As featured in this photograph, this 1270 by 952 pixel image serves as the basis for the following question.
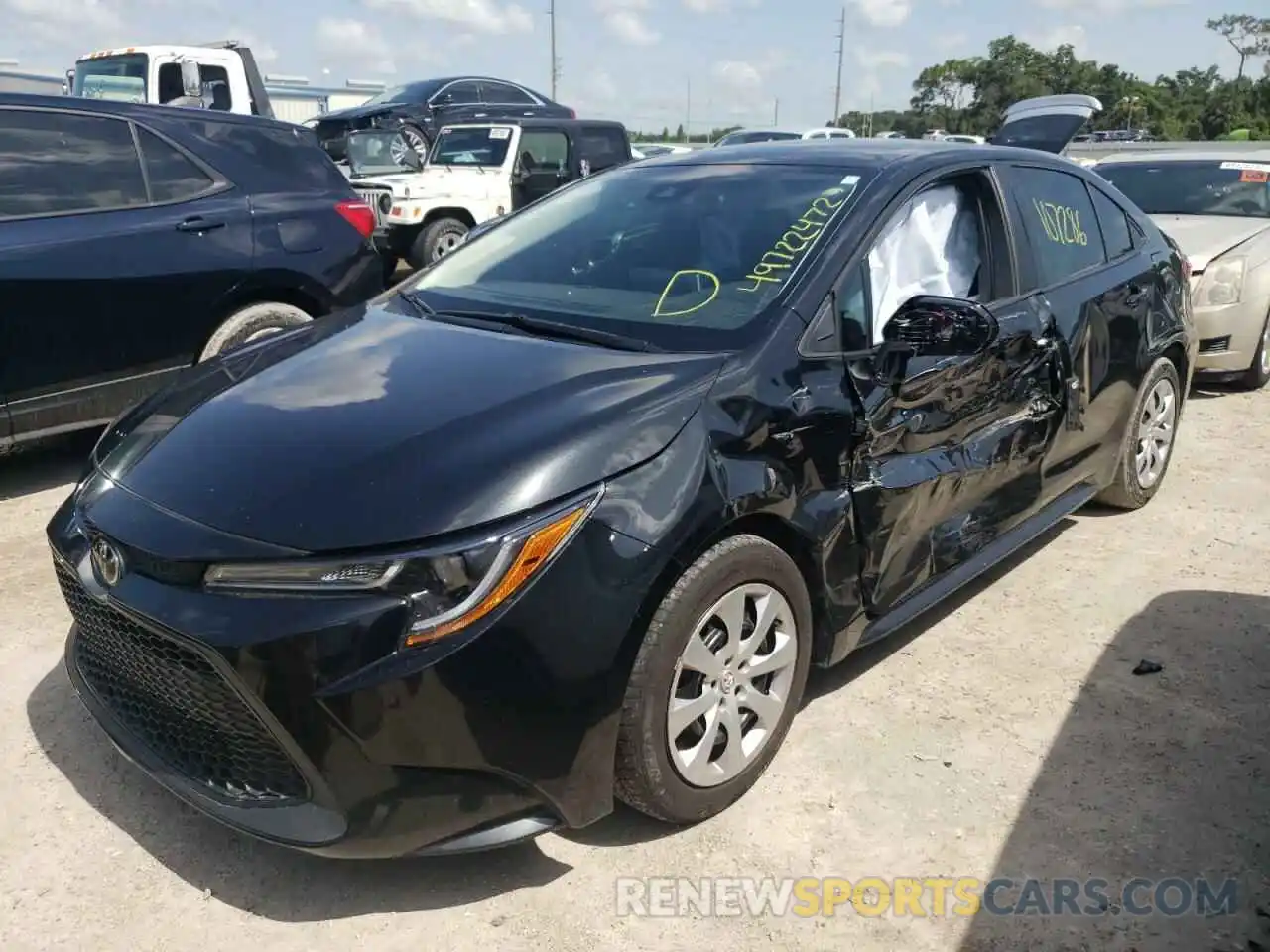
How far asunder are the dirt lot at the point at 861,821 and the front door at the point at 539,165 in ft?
27.6

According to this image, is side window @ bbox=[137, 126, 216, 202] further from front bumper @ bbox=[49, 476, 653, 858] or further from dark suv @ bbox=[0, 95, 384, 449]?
front bumper @ bbox=[49, 476, 653, 858]

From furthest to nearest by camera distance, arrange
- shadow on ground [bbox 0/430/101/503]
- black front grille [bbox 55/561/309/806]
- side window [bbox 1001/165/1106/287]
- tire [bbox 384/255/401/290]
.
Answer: tire [bbox 384/255/401/290]
shadow on ground [bbox 0/430/101/503]
side window [bbox 1001/165/1106/287]
black front grille [bbox 55/561/309/806]

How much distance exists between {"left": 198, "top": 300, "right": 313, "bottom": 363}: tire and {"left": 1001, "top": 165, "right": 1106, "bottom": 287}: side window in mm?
3273

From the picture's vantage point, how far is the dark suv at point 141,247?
4559 mm

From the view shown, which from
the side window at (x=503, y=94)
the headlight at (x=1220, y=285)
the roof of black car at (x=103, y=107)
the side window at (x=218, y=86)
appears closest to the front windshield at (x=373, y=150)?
the side window at (x=218, y=86)

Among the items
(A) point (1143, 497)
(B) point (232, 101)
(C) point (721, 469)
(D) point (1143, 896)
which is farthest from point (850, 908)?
(B) point (232, 101)

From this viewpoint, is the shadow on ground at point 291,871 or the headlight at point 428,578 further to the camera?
the shadow on ground at point 291,871

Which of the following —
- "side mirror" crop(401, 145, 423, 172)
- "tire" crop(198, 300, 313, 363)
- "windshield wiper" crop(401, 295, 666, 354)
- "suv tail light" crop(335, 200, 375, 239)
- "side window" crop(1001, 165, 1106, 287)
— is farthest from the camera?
"side mirror" crop(401, 145, 423, 172)

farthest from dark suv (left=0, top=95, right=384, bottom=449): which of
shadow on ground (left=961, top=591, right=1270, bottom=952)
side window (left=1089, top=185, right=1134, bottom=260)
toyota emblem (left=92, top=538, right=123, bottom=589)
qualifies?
shadow on ground (left=961, top=591, right=1270, bottom=952)

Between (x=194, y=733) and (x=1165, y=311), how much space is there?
168 inches

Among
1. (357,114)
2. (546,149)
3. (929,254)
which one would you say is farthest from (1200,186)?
(357,114)

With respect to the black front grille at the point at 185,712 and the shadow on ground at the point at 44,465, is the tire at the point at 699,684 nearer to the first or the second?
the black front grille at the point at 185,712

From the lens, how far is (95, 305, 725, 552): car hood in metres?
2.18

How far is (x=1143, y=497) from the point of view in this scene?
4902 mm
